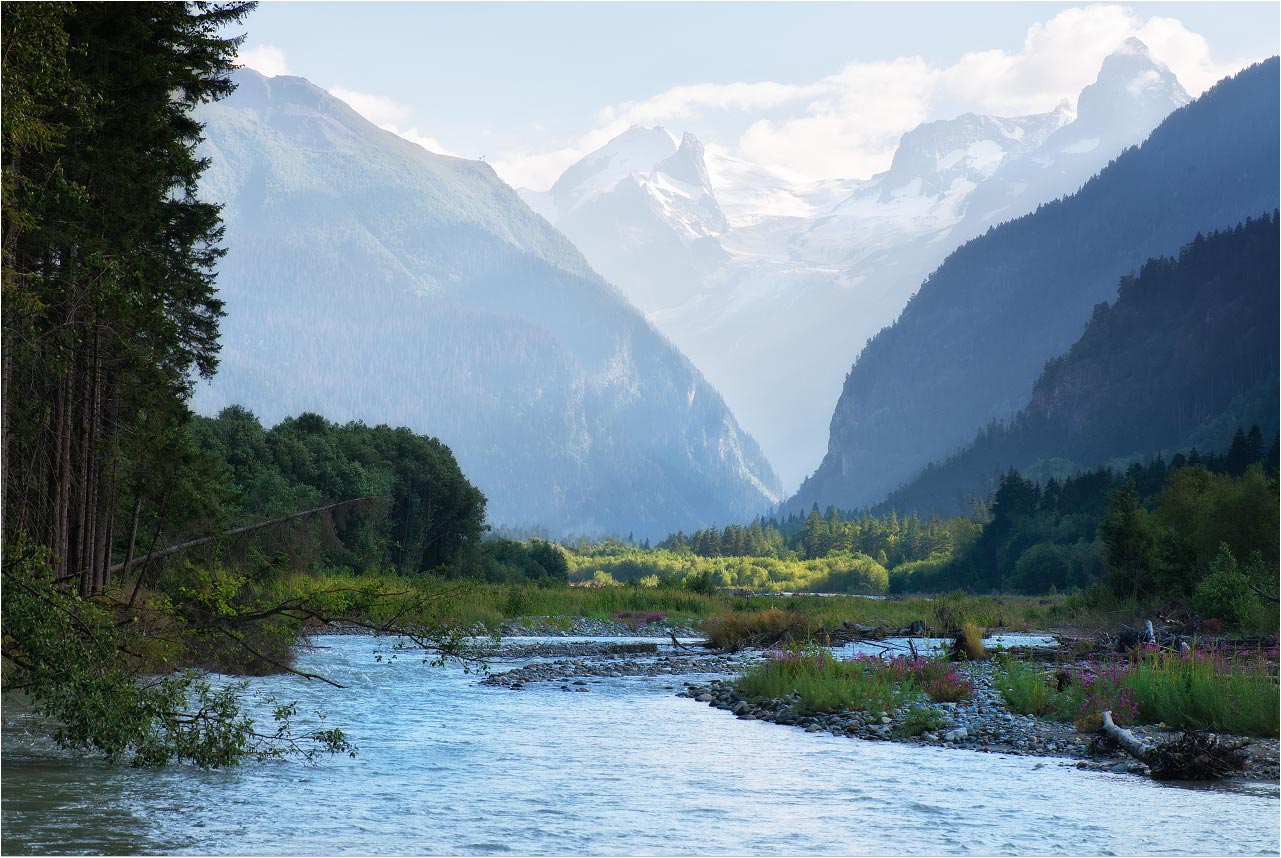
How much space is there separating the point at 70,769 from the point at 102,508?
9624 millimetres

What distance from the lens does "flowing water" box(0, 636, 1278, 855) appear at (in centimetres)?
1477

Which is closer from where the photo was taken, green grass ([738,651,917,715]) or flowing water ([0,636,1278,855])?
flowing water ([0,636,1278,855])

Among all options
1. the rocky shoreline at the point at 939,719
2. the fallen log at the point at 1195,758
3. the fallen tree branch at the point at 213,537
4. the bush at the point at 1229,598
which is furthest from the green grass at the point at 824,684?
A: the bush at the point at 1229,598

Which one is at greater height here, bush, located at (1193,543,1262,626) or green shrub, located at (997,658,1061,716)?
bush, located at (1193,543,1262,626)

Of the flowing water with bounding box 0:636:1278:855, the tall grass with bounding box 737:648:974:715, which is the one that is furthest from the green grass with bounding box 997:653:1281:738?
the flowing water with bounding box 0:636:1278:855

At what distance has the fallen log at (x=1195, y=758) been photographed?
1884 cm

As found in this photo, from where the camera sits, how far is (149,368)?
25.2 metres

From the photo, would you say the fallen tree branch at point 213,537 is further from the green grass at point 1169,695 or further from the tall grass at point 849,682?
the green grass at point 1169,695

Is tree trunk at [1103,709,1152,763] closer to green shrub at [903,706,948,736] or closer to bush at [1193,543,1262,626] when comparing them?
green shrub at [903,706,948,736]

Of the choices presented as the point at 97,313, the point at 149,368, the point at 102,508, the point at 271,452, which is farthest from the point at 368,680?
the point at 271,452

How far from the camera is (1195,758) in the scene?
18.8m

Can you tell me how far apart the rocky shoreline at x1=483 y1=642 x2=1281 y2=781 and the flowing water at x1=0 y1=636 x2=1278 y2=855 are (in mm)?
934

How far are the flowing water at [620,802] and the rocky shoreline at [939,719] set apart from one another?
36.8 inches

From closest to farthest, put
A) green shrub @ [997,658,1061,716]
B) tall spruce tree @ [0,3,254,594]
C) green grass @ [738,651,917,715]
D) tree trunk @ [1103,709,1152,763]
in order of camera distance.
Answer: tall spruce tree @ [0,3,254,594]
tree trunk @ [1103,709,1152,763]
green shrub @ [997,658,1061,716]
green grass @ [738,651,917,715]
